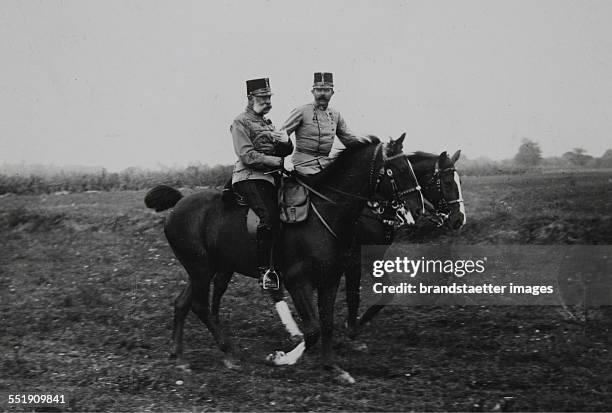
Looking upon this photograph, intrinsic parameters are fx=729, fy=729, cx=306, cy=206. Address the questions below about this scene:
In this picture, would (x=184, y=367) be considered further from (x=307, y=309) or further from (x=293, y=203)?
(x=293, y=203)

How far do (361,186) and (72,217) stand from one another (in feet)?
31.5

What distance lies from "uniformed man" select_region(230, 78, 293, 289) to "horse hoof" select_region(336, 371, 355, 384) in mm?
1207

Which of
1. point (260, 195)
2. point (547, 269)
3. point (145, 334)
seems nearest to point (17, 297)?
point (145, 334)

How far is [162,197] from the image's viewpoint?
893 centimetres

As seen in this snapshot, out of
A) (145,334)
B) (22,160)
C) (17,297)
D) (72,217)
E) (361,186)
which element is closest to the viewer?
(361,186)

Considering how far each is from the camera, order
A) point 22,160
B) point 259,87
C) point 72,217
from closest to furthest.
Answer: point 259,87, point 72,217, point 22,160

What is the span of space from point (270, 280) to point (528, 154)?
20.0ft

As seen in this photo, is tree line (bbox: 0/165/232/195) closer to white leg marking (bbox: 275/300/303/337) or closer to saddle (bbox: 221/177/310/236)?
white leg marking (bbox: 275/300/303/337)

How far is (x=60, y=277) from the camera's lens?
1231 cm

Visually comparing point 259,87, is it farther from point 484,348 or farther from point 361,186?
point 484,348

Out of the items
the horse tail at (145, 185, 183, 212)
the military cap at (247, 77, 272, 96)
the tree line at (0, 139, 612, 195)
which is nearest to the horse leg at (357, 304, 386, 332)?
the horse tail at (145, 185, 183, 212)

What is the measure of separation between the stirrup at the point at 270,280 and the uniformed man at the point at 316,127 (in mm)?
1283

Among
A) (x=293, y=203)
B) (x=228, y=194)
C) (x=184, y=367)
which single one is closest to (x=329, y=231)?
(x=293, y=203)

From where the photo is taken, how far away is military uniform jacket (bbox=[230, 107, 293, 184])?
25.5ft
